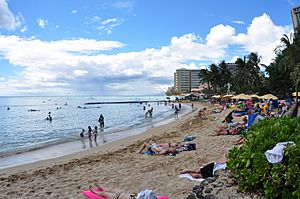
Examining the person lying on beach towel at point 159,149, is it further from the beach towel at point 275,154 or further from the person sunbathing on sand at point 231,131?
the beach towel at point 275,154

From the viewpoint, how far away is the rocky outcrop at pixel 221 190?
12.2ft

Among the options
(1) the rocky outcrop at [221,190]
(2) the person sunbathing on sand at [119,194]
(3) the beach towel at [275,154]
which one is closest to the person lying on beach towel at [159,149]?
(2) the person sunbathing on sand at [119,194]

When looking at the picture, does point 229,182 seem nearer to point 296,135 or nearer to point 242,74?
point 296,135

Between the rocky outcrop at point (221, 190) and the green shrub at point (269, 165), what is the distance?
4.6 inches

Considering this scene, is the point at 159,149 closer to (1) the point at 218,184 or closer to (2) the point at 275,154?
(1) the point at 218,184

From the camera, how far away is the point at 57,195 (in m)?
6.90

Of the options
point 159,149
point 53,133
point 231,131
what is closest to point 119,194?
point 159,149

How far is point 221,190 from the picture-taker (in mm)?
3943

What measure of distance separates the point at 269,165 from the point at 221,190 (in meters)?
0.78

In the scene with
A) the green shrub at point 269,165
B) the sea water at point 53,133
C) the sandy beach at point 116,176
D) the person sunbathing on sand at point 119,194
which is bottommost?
the sea water at point 53,133

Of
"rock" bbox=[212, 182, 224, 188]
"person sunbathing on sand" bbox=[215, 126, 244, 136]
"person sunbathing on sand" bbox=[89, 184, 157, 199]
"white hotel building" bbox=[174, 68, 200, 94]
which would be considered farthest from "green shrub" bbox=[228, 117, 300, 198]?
"white hotel building" bbox=[174, 68, 200, 94]

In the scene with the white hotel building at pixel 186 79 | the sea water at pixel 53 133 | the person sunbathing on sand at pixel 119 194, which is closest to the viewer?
the person sunbathing on sand at pixel 119 194

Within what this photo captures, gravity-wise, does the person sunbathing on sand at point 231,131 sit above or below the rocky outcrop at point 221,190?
below

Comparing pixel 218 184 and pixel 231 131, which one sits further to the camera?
pixel 231 131
